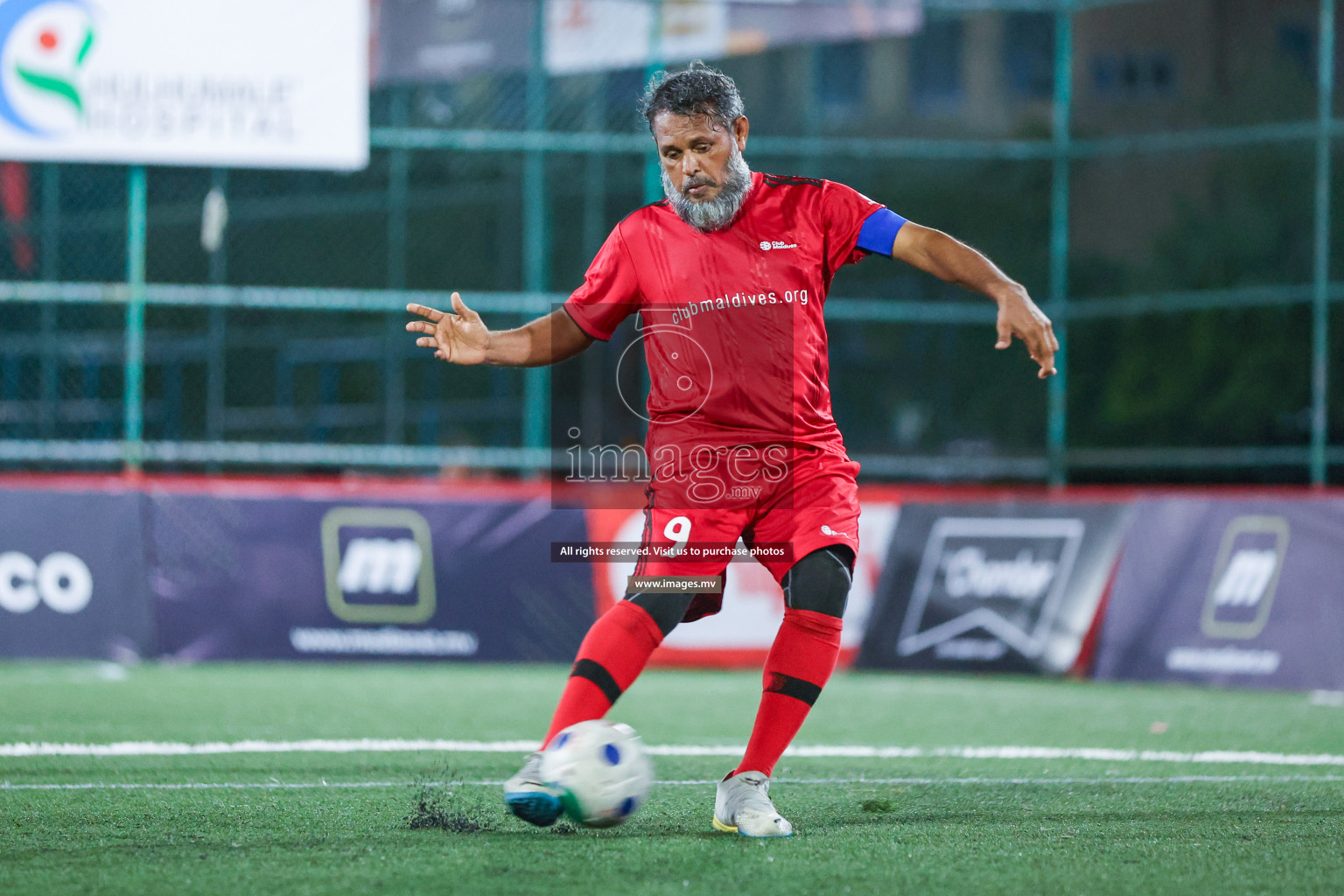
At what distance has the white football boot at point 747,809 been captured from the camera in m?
4.02

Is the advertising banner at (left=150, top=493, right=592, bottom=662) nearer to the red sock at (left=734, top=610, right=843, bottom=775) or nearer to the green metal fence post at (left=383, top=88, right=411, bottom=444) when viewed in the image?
the red sock at (left=734, top=610, right=843, bottom=775)

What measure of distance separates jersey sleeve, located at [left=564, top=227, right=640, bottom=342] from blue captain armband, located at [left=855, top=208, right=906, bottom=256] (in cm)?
69

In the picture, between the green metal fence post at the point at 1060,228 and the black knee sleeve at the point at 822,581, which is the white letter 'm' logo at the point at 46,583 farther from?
the green metal fence post at the point at 1060,228

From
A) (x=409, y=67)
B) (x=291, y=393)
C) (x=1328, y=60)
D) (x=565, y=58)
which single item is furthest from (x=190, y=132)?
(x=291, y=393)

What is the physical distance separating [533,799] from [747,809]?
65 cm

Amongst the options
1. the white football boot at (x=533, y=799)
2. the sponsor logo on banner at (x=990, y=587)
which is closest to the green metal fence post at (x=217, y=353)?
the sponsor logo on banner at (x=990, y=587)

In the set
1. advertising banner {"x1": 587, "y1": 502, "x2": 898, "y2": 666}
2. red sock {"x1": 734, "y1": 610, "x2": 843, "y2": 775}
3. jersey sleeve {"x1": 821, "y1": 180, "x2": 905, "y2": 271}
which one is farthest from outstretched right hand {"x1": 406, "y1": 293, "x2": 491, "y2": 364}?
advertising banner {"x1": 587, "y1": 502, "x2": 898, "y2": 666}

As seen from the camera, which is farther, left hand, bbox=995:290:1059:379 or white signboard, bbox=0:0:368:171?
white signboard, bbox=0:0:368:171

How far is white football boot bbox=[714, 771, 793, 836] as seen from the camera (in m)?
4.02

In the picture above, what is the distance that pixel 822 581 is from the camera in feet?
13.9

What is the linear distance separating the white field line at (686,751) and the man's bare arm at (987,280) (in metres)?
2.30

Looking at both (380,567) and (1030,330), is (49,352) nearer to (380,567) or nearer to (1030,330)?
(380,567)

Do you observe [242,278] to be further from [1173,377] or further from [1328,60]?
[1328,60]

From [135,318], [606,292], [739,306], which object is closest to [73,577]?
[135,318]
